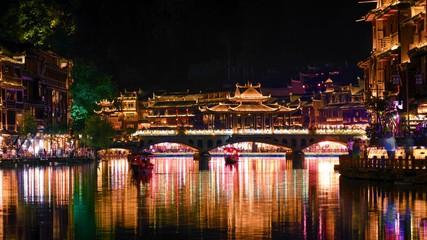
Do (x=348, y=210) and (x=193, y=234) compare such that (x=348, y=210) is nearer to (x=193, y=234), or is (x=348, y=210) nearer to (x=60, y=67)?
(x=193, y=234)

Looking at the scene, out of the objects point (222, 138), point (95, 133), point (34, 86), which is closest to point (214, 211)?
point (34, 86)

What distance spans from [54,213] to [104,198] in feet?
32.0

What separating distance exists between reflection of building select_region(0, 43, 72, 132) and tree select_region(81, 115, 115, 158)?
4.48 metres

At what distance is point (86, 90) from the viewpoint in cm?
14150

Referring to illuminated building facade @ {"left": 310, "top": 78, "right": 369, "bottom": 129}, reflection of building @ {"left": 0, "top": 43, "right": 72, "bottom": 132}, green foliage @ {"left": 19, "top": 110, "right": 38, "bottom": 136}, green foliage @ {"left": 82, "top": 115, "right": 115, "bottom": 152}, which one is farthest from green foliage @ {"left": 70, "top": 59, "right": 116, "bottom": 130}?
illuminated building facade @ {"left": 310, "top": 78, "right": 369, "bottom": 129}

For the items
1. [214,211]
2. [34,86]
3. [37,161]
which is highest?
[34,86]

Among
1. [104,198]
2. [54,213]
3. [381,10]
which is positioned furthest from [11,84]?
[54,213]

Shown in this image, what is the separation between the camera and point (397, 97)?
7612cm

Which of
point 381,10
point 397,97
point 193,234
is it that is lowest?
point 193,234

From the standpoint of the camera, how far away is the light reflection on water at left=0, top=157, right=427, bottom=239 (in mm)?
34188

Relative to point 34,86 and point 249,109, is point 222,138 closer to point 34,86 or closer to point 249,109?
point 249,109

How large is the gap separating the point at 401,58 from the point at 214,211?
115ft

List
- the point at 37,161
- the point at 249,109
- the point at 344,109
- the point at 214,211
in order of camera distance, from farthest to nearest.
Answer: the point at 344,109, the point at 249,109, the point at 37,161, the point at 214,211

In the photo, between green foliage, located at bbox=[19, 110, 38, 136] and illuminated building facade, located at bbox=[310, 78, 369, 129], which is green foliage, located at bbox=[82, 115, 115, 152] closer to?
green foliage, located at bbox=[19, 110, 38, 136]
